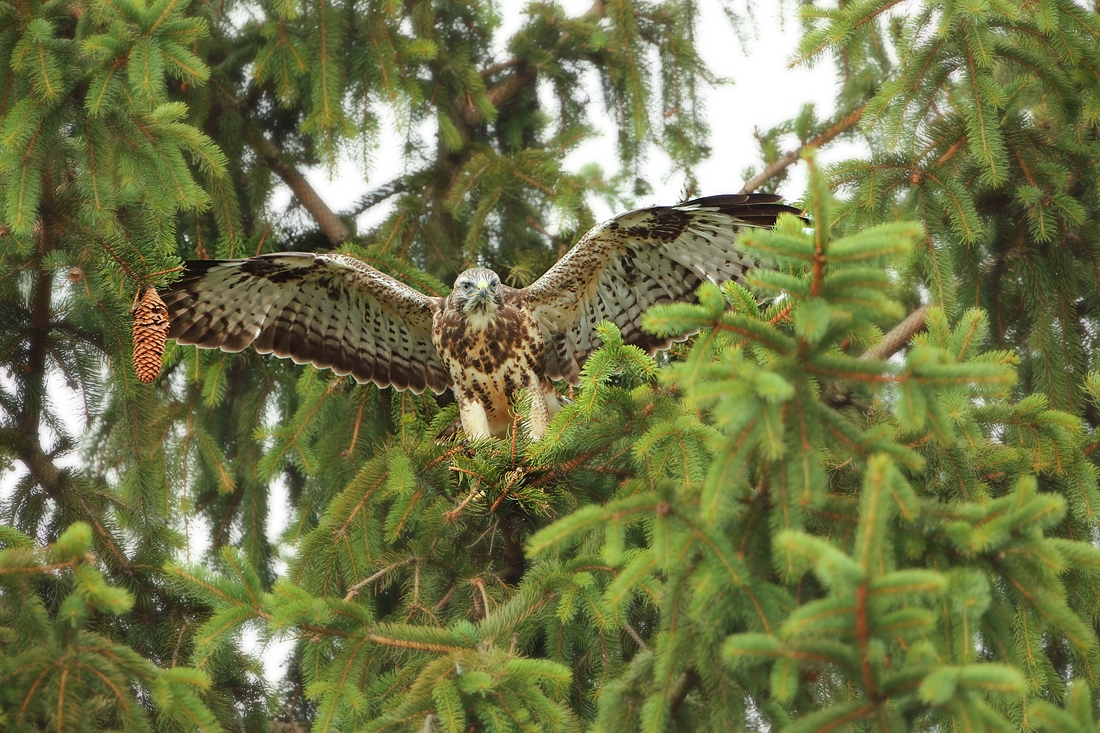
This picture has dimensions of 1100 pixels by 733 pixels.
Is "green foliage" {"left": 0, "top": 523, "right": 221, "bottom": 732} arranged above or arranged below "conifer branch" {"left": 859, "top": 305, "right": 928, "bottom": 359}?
below

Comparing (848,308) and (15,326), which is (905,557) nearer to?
(848,308)

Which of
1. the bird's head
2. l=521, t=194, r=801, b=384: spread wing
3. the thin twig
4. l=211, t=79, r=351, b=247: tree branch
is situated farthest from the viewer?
l=211, t=79, r=351, b=247: tree branch

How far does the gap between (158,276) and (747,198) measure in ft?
8.38

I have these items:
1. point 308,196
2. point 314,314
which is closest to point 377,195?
point 308,196

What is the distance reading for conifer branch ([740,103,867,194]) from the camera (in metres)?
6.05

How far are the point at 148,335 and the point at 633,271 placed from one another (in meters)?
2.50

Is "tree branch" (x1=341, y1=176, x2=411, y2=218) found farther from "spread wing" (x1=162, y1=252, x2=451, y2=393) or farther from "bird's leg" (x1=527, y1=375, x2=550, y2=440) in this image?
"bird's leg" (x1=527, y1=375, x2=550, y2=440)

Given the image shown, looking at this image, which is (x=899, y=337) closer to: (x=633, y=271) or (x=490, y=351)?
(x=633, y=271)

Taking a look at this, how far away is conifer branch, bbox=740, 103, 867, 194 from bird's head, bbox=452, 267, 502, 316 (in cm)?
168

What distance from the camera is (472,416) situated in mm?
5660

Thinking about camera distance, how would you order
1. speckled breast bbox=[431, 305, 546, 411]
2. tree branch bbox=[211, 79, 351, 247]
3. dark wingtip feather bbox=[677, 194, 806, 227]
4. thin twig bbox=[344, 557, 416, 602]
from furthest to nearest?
tree branch bbox=[211, 79, 351, 247]
speckled breast bbox=[431, 305, 546, 411]
dark wingtip feather bbox=[677, 194, 806, 227]
thin twig bbox=[344, 557, 416, 602]

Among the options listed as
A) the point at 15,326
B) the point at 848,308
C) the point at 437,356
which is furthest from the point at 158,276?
the point at 848,308

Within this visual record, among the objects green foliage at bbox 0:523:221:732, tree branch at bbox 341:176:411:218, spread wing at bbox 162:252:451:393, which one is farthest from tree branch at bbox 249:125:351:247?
green foliage at bbox 0:523:221:732

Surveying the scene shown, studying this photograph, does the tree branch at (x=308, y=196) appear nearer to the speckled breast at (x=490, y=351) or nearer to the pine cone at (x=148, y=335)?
the speckled breast at (x=490, y=351)
